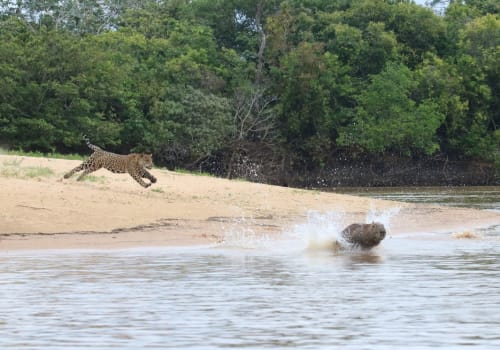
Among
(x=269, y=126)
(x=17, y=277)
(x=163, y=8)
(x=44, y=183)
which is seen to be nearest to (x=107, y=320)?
(x=17, y=277)

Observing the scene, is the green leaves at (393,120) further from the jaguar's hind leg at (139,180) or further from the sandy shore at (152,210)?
the jaguar's hind leg at (139,180)

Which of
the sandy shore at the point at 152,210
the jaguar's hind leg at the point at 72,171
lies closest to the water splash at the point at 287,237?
the sandy shore at the point at 152,210

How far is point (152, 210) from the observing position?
19.5 m

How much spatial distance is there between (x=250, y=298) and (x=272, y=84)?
4443cm

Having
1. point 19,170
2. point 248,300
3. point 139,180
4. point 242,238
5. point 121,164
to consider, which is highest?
point 121,164

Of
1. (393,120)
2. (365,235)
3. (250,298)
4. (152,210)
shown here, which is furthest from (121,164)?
(393,120)

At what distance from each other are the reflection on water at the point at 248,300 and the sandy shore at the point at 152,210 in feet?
4.78

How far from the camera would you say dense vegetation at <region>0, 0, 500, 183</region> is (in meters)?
47.4

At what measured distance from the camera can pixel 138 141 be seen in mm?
49938

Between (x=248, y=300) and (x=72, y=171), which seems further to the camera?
(x=72, y=171)

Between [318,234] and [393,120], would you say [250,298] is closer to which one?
[318,234]

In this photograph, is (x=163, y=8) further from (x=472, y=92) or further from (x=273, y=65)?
(x=472, y=92)

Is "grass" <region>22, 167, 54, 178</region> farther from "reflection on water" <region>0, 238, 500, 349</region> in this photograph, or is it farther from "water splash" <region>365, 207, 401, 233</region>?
"water splash" <region>365, 207, 401, 233</region>

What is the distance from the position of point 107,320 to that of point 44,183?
404 inches
